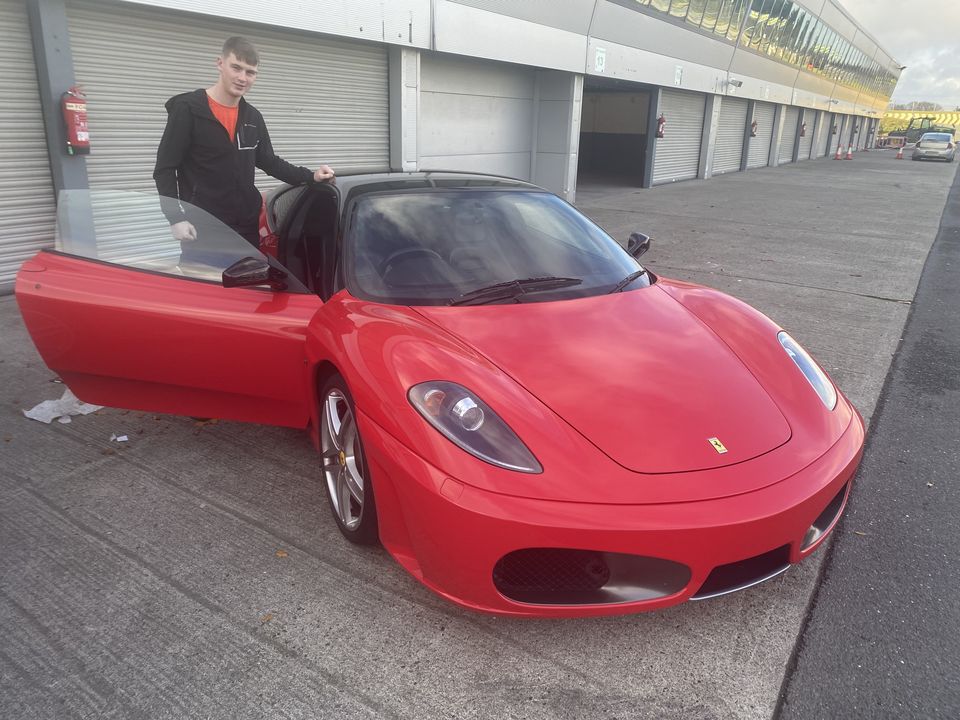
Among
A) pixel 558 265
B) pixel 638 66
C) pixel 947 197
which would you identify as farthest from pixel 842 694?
pixel 947 197

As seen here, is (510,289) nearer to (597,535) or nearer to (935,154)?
(597,535)

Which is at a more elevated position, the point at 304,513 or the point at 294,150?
the point at 294,150

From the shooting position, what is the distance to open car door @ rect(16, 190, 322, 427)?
9.73 feet

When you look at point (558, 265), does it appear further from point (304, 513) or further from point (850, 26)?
point (850, 26)

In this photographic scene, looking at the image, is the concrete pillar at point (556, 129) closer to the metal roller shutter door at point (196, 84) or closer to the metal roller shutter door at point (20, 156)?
the metal roller shutter door at point (196, 84)

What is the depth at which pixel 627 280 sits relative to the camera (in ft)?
10.4

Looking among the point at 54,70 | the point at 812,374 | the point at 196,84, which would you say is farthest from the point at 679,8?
the point at 812,374

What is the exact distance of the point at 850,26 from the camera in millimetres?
41344

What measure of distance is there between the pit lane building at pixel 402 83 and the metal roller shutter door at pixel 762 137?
275 centimetres

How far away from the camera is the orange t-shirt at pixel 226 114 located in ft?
12.4

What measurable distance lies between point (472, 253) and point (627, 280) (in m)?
0.71

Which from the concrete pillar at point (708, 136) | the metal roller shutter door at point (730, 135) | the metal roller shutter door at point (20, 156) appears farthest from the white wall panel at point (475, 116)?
the metal roller shutter door at point (730, 135)

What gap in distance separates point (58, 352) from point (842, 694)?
10.8 feet

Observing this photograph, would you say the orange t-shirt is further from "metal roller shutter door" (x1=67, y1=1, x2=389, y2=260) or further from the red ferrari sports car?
"metal roller shutter door" (x1=67, y1=1, x2=389, y2=260)
